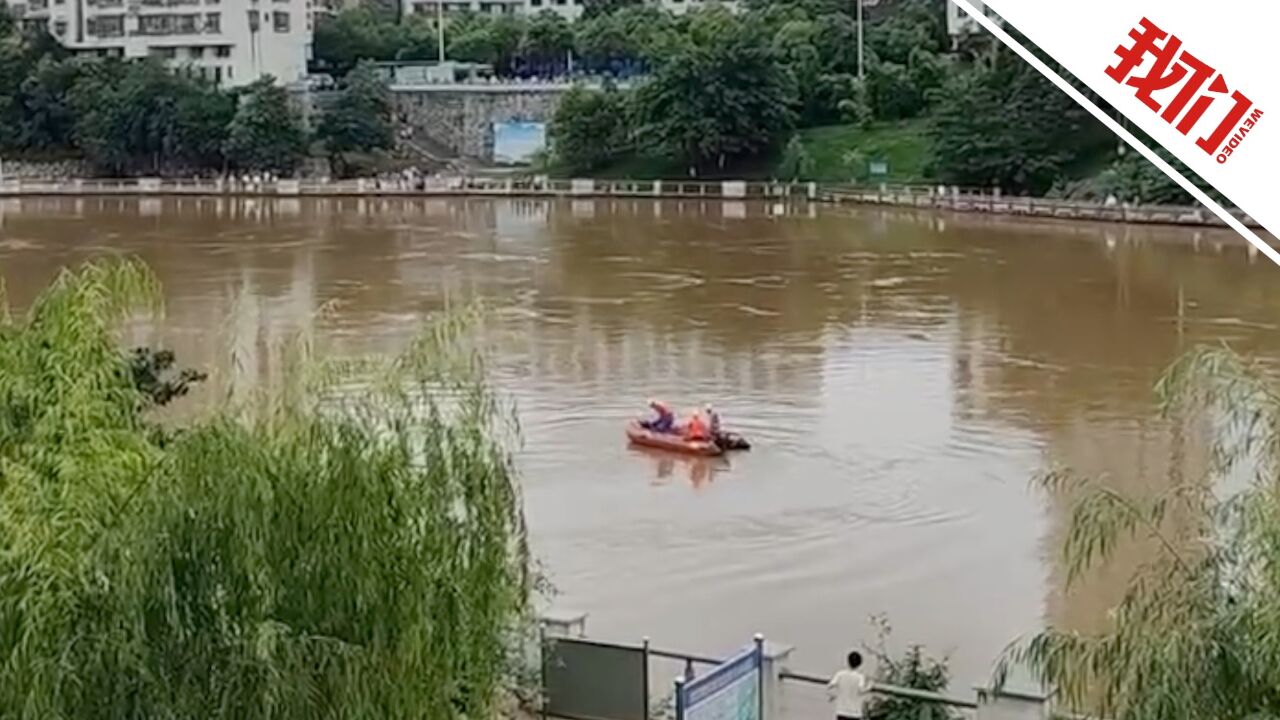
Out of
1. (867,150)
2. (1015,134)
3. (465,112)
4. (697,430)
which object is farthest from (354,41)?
(697,430)

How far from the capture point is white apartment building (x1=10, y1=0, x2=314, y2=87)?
2064 inches

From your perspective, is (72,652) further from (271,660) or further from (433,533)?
(433,533)

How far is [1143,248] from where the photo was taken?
29.8 m

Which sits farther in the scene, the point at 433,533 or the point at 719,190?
the point at 719,190

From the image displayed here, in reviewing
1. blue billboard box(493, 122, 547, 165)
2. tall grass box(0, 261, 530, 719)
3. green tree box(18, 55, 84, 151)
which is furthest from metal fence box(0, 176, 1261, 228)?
tall grass box(0, 261, 530, 719)

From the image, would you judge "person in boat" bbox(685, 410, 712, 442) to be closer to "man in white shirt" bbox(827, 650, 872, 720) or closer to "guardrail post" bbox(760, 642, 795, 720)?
"guardrail post" bbox(760, 642, 795, 720)

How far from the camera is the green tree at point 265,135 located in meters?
47.5

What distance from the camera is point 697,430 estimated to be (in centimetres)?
1409

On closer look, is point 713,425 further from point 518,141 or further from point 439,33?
point 439,33

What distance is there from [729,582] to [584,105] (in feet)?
120

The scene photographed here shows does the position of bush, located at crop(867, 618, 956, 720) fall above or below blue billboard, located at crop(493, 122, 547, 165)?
below

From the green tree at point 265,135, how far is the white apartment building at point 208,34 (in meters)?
3.69

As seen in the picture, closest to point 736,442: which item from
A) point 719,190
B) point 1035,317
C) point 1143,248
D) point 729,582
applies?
A: point 729,582

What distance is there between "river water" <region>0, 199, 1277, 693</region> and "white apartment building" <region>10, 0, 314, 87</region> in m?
14.9
